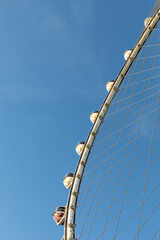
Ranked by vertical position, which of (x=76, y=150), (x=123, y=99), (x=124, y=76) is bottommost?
(x=76, y=150)

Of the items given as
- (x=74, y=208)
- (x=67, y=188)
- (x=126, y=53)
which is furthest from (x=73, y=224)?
(x=126, y=53)

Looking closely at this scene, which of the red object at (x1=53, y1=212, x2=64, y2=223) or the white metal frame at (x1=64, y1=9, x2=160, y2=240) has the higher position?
the white metal frame at (x1=64, y1=9, x2=160, y2=240)

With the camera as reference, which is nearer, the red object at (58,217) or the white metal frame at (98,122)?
the red object at (58,217)

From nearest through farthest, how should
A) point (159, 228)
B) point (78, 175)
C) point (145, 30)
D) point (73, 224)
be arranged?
1. point (159, 228)
2. point (73, 224)
3. point (78, 175)
4. point (145, 30)

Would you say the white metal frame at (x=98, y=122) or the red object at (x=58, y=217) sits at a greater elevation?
Answer: the white metal frame at (x=98, y=122)

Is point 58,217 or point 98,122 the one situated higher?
point 98,122

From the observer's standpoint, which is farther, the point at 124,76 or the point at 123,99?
the point at 124,76

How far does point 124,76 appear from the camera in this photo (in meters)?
11.1

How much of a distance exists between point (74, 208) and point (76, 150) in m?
2.58

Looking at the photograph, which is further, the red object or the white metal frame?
the white metal frame

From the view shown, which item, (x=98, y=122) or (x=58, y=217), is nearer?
(x=58, y=217)

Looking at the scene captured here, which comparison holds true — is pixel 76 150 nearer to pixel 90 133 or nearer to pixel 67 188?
pixel 90 133

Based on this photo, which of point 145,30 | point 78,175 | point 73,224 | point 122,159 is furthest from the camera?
point 145,30

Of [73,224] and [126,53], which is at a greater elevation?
[126,53]
